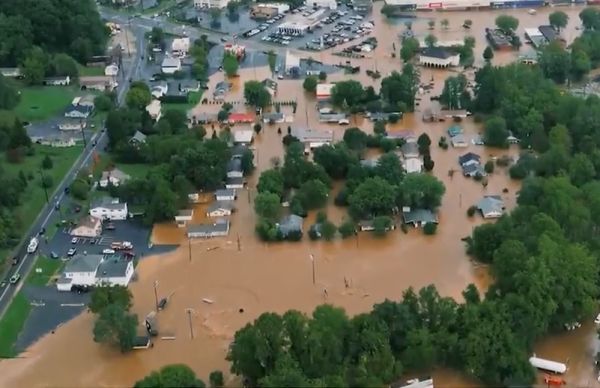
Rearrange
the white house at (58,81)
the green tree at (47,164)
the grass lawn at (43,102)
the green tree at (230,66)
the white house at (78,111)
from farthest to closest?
the green tree at (230,66)
the white house at (58,81)
the grass lawn at (43,102)
the white house at (78,111)
the green tree at (47,164)

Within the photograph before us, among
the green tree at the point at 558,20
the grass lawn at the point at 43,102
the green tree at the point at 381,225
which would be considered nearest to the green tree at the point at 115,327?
the green tree at the point at 381,225

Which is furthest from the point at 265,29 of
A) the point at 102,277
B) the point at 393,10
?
the point at 102,277

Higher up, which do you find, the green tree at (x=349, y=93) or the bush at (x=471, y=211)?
the green tree at (x=349, y=93)

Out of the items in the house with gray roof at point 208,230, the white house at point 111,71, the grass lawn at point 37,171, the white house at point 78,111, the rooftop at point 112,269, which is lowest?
the grass lawn at point 37,171

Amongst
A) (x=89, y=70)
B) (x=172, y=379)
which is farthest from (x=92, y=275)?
(x=89, y=70)

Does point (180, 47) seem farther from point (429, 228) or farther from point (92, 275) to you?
point (429, 228)

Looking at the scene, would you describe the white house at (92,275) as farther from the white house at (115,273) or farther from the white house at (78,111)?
the white house at (78,111)

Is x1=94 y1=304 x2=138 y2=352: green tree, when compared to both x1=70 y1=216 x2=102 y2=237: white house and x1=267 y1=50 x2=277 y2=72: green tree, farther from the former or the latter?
x1=267 y1=50 x2=277 y2=72: green tree
